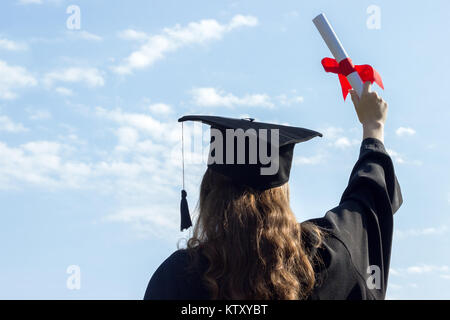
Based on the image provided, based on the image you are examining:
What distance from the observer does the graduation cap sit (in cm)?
352

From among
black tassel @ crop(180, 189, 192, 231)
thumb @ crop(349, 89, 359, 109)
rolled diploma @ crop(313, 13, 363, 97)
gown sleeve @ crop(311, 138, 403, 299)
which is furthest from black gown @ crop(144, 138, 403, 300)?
black tassel @ crop(180, 189, 192, 231)

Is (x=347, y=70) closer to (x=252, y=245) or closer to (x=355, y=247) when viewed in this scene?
(x=355, y=247)

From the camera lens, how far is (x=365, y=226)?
368 centimetres

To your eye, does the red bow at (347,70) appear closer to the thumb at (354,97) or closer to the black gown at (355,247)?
the thumb at (354,97)

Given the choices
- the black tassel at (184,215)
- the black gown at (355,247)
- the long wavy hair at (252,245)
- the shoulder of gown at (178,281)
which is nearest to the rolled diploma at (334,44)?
the black gown at (355,247)

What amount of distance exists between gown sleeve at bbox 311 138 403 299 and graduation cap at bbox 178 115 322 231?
37 centimetres

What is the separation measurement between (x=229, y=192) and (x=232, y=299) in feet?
1.89

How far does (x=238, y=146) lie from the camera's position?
377 cm

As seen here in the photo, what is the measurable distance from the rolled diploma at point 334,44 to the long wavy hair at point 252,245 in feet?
3.64

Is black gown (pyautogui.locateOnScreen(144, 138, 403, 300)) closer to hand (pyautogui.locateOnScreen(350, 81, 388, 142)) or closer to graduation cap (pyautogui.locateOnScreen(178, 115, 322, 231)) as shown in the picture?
hand (pyautogui.locateOnScreen(350, 81, 388, 142))

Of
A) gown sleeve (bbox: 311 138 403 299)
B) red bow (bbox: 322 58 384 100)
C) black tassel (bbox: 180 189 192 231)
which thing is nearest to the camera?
gown sleeve (bbox: 311 138 403 299)
